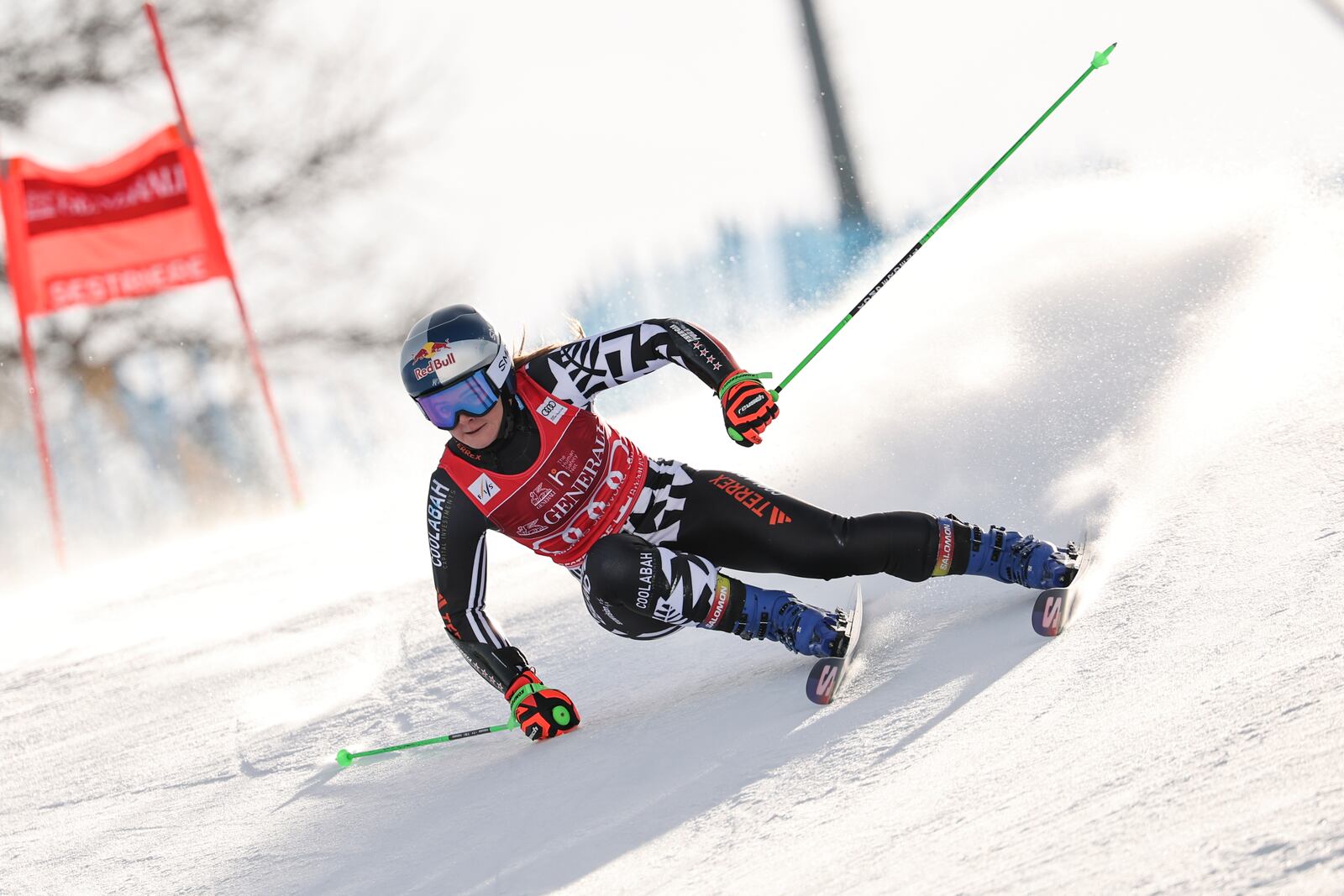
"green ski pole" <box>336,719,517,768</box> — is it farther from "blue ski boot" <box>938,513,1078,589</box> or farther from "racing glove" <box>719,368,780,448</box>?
"blue ski boot" <box>938,513,1078,589</box>

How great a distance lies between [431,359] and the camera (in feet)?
9.20

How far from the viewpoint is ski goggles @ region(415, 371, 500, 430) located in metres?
2.80

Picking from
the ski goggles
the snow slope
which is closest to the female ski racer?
the ski goggles

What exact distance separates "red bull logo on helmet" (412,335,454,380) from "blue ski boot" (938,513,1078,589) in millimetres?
1180

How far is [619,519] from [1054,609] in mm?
1008

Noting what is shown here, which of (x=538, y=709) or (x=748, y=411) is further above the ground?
(x=748, y=411)

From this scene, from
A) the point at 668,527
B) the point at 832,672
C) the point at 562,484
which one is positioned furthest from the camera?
the point at 668,527

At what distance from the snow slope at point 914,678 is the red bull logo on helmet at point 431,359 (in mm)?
918

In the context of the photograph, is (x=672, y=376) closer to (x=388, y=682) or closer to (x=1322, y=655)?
(x=388, y=682)

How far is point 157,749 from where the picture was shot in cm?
373

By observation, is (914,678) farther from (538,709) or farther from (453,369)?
(453,369)

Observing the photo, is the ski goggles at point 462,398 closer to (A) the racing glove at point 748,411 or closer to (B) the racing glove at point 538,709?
(A) the racing glove at point 748,411

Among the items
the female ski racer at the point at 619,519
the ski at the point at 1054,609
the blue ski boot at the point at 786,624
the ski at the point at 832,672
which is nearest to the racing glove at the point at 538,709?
the female ski racer at the point at 619,519

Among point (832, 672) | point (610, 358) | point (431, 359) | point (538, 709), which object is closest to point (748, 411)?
point (610, 358)
